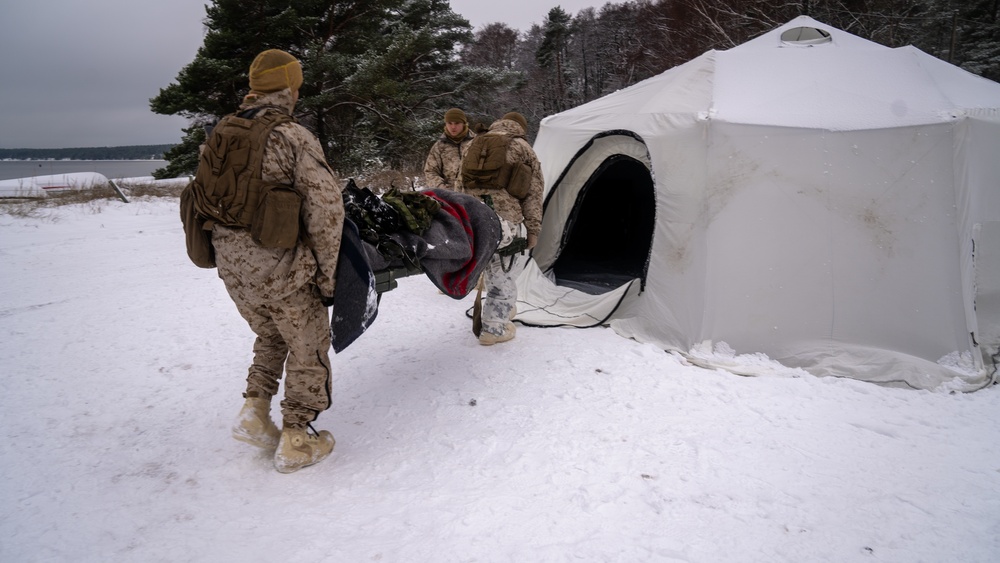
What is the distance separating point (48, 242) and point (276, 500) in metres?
8.20

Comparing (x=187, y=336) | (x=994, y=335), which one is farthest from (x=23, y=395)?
(x=994, y=335)

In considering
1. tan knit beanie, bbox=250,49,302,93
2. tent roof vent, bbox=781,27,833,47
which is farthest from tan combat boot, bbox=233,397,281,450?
tent roof vent, bbox=781,27,833,47

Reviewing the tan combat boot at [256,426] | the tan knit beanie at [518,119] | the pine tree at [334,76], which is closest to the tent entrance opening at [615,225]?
the tan knit beanie at [518,119]

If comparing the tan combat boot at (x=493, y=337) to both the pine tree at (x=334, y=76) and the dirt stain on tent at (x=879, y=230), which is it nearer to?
the dirt stain on tent at (x=879, y=230)

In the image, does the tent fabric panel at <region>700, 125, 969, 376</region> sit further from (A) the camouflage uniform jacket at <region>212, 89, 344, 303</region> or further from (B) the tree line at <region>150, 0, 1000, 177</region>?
(B) the tree line at <region>150, 0, 1000, 177</region>

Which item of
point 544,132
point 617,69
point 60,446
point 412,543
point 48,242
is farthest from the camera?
point 617,69

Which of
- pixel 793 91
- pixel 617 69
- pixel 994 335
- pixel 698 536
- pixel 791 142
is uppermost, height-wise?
pixel 617 69

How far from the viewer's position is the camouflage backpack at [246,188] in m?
2.18

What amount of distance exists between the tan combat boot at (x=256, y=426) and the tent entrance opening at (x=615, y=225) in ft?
13.4

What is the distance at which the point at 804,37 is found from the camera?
15.9 ft

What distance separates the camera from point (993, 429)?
2863 millimetres

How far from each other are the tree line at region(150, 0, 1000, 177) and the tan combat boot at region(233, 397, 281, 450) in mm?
12431

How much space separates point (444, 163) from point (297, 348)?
3367 millimetres

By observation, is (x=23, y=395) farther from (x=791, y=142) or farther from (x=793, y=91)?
(x=793, y=91)
